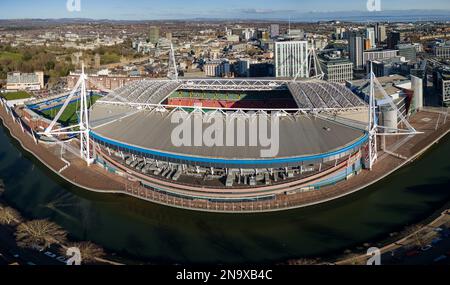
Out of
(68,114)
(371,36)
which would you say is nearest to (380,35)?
(371,36)

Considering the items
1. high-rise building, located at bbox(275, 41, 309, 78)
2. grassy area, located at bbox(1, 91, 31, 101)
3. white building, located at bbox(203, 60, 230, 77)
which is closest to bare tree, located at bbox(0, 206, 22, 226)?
grassy area, located at bbox(1, 91, 31, 101)

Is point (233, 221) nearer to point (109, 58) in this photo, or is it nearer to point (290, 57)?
point (290, 57)

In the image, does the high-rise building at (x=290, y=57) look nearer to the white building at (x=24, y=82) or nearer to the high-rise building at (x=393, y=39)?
the high-rise building at (x=393, y=39)

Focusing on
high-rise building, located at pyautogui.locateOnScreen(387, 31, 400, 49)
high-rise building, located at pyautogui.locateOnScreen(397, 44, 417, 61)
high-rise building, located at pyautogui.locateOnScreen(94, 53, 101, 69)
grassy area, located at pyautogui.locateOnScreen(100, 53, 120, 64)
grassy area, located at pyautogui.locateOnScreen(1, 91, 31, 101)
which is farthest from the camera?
high-rise building, located at pyautogui.locateOnScreen(387, 31, 400, 49)

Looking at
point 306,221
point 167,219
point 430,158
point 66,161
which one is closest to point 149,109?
point 66,161

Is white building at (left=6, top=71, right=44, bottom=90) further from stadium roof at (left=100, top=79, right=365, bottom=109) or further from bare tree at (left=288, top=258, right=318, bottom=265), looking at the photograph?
bare tree at (left=288, top=258, right=318, bottom=265)

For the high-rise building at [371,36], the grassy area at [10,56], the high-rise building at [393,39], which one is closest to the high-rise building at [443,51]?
the high-rise building at [393,39]
